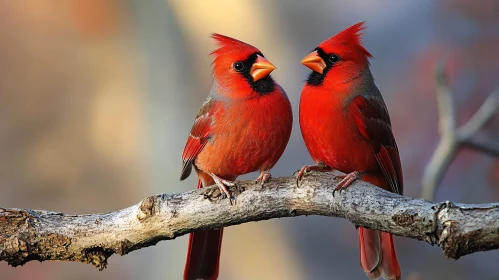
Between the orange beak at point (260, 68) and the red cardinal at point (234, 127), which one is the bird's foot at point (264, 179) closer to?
the red cardinal at point (234, 127)

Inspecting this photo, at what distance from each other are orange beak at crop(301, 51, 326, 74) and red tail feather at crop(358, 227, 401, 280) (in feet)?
1.93

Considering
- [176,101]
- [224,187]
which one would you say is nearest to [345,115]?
[224,187]

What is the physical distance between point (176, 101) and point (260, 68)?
204 cm

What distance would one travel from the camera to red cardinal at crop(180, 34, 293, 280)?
8.36ft

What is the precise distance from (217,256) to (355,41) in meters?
0.83

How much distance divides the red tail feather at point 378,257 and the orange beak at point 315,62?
0.59 m

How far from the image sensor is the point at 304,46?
4.69m

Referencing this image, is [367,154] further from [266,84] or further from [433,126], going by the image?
[433,126]

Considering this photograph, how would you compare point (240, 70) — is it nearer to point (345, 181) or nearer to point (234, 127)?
point (234, 127)

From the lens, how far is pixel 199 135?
2.69 meters

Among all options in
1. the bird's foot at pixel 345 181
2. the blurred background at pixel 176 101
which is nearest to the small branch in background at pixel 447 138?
the bird's foot at pixel 345 181

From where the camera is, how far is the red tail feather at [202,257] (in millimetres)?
2707

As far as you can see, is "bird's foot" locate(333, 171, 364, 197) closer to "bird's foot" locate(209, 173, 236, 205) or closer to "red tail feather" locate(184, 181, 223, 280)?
"bird's foot" locate(209, 173, 236, 205)

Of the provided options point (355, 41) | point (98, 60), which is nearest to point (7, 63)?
point (98, 60)
